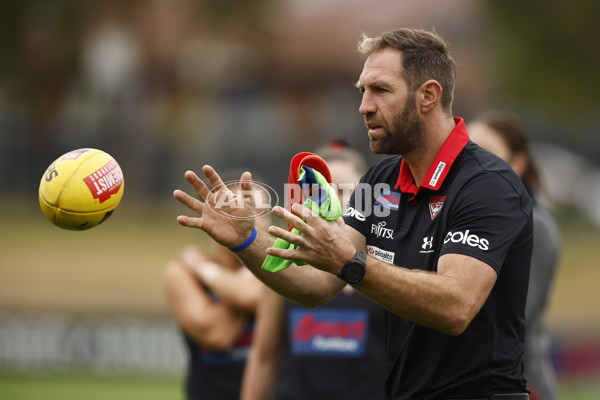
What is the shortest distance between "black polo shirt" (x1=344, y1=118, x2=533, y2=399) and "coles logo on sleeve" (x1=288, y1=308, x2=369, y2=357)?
3.98 feet

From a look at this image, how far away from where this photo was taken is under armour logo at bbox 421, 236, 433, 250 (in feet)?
12.2

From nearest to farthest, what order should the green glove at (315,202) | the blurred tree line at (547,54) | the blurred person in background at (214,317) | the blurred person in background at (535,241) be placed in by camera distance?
the green glove at (315,202) < the blurred person in background at (535,241) < the blurred person in background at (214,317) < the blurred tree line at (547,54)

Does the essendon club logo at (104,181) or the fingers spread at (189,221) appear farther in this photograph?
the essendon club logo at (104,181)

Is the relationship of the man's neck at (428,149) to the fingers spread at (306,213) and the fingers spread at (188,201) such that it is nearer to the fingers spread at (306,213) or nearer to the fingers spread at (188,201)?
the fingers spread at (306,213)

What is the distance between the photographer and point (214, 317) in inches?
224

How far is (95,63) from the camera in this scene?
907 inches

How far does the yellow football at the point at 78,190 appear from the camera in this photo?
4152 mm

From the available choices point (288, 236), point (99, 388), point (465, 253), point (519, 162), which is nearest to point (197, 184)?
point (288, 236)

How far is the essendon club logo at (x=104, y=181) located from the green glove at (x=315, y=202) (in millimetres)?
1027

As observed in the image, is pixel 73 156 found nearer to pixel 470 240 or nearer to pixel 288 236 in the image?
pixel 288 236

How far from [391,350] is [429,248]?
547 millimetres

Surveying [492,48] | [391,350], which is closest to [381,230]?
[391,350]

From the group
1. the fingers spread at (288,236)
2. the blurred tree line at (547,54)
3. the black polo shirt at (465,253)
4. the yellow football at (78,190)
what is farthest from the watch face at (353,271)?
the blurred tree line at (547,54)

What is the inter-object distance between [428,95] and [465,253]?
0.83 metres
